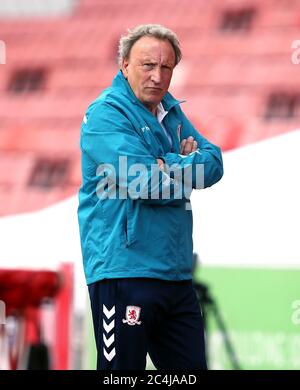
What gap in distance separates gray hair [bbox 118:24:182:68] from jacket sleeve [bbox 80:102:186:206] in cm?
15

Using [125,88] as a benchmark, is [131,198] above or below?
below

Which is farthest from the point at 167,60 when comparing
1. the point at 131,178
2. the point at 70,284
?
→ the point at 70,284

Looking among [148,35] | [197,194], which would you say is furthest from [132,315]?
[197,194]

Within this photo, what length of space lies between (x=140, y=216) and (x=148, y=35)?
0.43 metres

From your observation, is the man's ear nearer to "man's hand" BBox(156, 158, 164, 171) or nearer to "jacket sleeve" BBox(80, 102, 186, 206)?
"jacket sleeve" BBox(80, 102, 186, 206)

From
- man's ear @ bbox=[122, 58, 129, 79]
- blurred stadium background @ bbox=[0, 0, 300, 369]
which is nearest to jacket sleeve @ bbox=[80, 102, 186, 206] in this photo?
man's ear @ bbox=[122, 58, 129, 79]

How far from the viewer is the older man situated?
2.17 meters

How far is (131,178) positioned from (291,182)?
141 cm

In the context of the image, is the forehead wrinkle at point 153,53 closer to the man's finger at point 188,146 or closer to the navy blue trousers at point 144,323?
the man's finger at point 188,146

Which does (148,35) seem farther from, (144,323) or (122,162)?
(144,323)

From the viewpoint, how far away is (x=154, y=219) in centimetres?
220

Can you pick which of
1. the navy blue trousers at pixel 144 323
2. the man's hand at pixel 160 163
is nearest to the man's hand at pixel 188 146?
the man's hand at pixel 160 163

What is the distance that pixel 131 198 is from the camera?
2.17 meters
